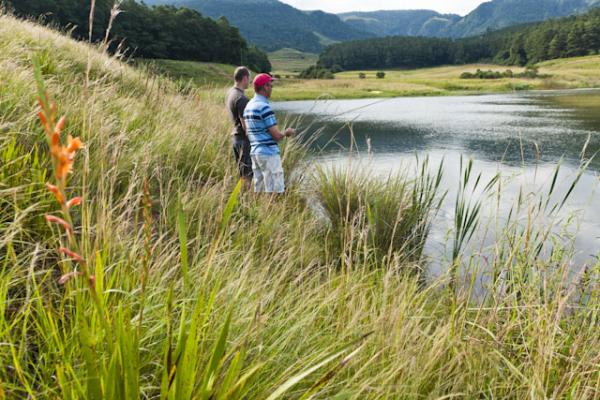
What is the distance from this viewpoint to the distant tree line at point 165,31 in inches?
2019

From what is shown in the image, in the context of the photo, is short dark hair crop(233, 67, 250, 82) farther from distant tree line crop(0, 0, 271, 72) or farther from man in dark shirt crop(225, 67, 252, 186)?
distant tree line crop(0, 0, 271, 72)

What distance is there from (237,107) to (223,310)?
17.2 feet

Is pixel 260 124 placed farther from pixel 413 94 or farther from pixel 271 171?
pixel 413 94

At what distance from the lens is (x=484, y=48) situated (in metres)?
143

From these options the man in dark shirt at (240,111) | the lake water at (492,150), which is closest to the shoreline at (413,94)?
the lake water at (492,150)

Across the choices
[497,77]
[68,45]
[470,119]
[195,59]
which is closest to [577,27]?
[497,77]

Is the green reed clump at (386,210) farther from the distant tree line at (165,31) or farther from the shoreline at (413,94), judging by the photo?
the distant tree line at (165,31)

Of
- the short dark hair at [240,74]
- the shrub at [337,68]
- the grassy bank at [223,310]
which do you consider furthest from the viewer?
the shrub at [337,68]

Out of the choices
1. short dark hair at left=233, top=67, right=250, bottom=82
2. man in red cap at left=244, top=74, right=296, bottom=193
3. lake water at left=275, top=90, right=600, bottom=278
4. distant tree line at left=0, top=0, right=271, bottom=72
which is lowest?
lake water at left=275, top=90, right=600, bottom=278

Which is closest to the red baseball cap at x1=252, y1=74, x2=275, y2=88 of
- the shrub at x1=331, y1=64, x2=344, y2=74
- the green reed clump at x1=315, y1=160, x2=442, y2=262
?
the green reed clump at x1=315, y1=160, x2=442, y2=262

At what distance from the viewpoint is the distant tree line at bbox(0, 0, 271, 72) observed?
51.3 metres

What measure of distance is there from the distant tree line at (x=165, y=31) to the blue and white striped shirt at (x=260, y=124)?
5220cm

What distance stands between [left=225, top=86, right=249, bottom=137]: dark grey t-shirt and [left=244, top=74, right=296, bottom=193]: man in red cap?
71 centimetres

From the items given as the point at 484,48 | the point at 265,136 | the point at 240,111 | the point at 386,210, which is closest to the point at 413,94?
the point at 240,111
